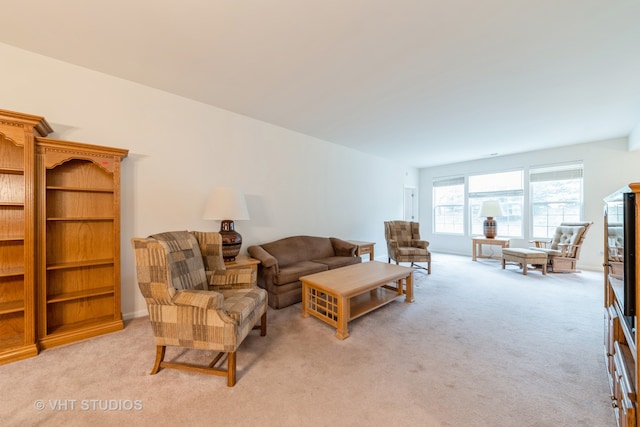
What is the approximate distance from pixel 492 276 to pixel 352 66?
418cm

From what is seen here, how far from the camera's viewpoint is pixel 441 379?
166cm

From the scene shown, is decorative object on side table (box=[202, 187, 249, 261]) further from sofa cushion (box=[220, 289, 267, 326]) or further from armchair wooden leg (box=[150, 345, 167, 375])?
armchair wooden leg (box=[150, 345, 167, 375])

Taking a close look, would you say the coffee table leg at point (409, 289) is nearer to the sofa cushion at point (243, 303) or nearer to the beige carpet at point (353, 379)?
the beige carpet at point (353, 379)

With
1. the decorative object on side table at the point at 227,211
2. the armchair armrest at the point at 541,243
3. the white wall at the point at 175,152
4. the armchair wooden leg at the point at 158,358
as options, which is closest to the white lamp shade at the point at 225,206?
the decorative object on side table at the point at 227,211

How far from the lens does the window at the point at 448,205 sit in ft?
21.2

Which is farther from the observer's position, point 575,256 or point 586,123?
point 575,256

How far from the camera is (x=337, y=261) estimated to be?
3676mm

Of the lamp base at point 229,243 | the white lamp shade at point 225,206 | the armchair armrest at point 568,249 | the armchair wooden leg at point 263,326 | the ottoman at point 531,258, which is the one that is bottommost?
the armchair wooden leg at point 263,326

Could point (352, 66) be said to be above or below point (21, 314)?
above

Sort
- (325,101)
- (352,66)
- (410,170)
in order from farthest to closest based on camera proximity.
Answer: (410,170), (325,101), (352,66)

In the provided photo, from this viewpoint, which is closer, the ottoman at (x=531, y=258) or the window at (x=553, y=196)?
the ottoman at (x=531, y=258)

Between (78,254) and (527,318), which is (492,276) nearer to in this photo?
(527,318)

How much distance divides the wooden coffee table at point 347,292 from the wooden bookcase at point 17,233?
2.24 m

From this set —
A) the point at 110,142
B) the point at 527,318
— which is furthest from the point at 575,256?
the point at 110,142
